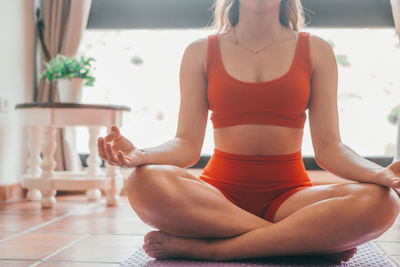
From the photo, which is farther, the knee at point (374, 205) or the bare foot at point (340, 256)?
the bare foot at point (340, 256)

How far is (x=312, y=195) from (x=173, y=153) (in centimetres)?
41

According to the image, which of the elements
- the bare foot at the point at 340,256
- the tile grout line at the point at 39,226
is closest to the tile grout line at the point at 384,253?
the bare foot at the point at 340,256

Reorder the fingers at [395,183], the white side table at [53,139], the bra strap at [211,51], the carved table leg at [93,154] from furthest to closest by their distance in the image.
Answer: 1. the carved table leg at [93,154]
2. the white side table at [53,139]
3. the bra strap at [211,51]
4. the fingers at [395,183]

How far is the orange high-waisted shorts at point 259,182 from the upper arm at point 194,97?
14 centimetres

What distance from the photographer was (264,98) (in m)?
1.31

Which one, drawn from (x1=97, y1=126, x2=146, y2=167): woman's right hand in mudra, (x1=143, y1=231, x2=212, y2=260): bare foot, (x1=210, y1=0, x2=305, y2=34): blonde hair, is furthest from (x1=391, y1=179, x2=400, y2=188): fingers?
(x1=210, y1=0, x2=305, y2=34): blonde hair

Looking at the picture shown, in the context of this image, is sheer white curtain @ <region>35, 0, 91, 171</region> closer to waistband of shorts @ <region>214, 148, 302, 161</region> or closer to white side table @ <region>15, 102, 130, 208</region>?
white side table @ <region>15, 102, 130, 208</region>

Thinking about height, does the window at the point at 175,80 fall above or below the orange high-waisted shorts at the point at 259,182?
above

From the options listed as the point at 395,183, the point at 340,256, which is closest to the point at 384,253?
the point at 340,256

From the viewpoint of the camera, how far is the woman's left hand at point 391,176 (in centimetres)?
99

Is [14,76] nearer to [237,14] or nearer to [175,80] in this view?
[175,80]

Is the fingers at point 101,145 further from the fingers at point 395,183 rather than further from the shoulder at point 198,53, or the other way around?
the fingers at point 395,183

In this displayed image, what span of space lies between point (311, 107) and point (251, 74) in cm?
23

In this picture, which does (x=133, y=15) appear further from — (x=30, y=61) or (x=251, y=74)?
(x=251, y=74)
